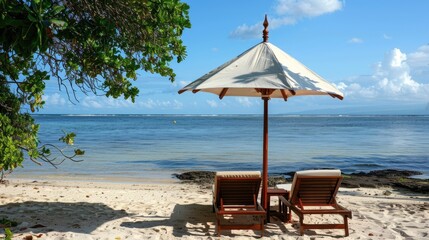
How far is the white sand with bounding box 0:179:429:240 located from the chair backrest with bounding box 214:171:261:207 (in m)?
0.46

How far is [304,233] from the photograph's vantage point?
244 inches

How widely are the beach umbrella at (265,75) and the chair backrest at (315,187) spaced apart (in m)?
0.57

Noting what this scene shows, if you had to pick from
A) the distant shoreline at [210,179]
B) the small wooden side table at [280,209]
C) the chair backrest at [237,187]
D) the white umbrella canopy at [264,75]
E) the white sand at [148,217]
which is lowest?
the distant shoreline at [210,179]

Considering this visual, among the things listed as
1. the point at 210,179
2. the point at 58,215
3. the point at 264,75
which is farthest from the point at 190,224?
the point at 210,179

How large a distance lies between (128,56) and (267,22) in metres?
2.20

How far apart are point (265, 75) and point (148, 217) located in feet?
9.97

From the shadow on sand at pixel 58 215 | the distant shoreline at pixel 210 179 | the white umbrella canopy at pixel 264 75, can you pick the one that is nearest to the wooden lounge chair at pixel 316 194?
the white umbrella canopy at pixel 264 75

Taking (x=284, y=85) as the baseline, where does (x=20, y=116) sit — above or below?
below

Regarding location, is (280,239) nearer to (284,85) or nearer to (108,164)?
(284,85)

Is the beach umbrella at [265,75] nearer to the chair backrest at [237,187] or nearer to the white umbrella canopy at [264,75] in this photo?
the white umbrella canopy at [264,75]

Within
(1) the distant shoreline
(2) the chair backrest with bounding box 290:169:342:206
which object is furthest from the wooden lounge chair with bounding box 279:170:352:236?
(1) the distant shoreline

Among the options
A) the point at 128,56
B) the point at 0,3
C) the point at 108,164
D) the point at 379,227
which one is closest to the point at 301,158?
the point at 108,164

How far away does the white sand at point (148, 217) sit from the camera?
19.6 ft

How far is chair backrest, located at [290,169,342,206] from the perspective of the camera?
605 centimetres
